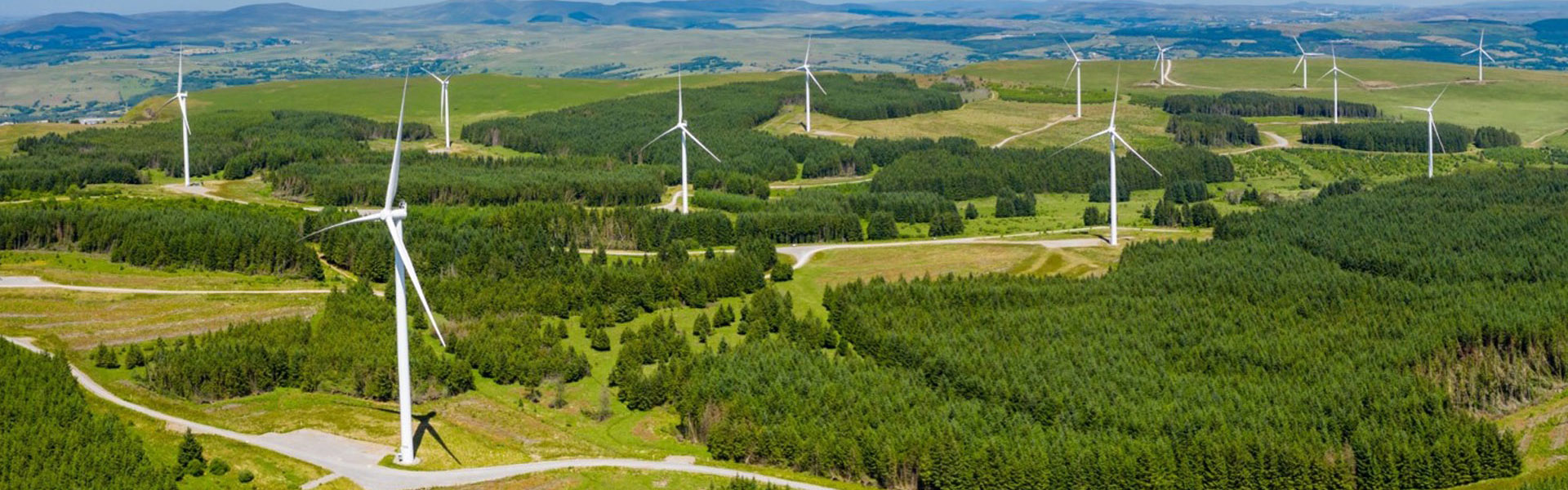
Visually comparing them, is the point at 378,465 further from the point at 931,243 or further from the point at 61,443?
the point at 931,243

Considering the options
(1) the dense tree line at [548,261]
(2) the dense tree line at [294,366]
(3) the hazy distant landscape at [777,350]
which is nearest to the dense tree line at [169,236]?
(3) the hazy distant landscape at [777,350]

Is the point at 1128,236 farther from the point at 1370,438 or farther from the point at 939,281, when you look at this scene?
the point at 1370,438

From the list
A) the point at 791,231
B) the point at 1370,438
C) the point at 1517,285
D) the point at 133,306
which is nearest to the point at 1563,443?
the point at 1370,438

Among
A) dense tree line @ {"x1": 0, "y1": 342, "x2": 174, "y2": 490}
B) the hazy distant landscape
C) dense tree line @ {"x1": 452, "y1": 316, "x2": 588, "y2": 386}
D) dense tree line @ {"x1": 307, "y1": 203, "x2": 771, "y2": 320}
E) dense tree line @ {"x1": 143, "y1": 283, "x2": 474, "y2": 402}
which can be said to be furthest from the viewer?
dense tree line @ {"x1": 307, "y1": 203, "x2": 771, "y2": 320}

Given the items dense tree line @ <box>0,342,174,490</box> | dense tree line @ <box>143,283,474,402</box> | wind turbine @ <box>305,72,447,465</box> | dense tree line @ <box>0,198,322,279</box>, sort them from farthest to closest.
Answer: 1. dense tree line @ <box>0,198,322,279</box>
2. dense tree line @ <box>143,283,474,402</box>
3. wind turbine @ <box>305,72,447,465</box>
4. dense tree line @ <box>0,342,174,490</box>

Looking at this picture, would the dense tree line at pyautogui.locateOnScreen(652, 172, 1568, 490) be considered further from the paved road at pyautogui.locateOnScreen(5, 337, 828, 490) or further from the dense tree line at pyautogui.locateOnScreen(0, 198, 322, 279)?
the dense tree line at pyautogui.locateOnScreen(0, 198, 322, 279)

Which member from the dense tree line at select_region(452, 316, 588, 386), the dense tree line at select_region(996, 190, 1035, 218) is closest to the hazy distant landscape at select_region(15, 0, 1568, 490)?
the dense tree line at select_region(452, 316, 588, 386)
